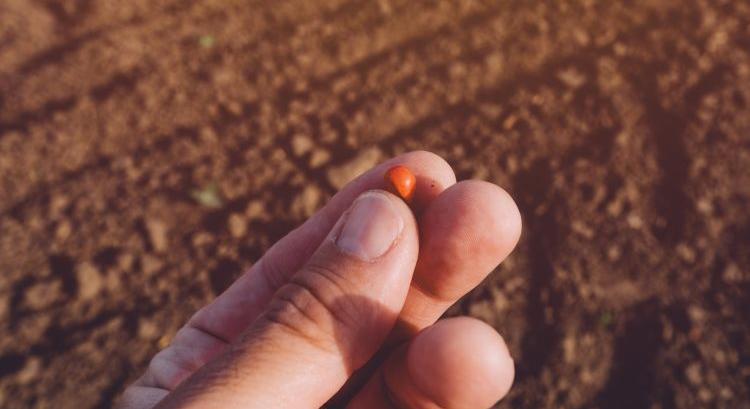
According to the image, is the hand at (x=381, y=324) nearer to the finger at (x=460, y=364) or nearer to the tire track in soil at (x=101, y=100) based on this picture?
the finger at (x=460, y=364)

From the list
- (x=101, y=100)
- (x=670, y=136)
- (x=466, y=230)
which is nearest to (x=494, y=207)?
(x=466, y=230)

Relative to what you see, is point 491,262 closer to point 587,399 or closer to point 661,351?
point 587,399

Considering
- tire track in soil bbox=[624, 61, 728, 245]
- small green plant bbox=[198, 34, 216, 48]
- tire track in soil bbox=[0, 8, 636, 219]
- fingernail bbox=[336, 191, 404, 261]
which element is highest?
small green plant bbox=[198, 34, 216, 48]

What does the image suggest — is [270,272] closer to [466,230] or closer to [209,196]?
[466,230]

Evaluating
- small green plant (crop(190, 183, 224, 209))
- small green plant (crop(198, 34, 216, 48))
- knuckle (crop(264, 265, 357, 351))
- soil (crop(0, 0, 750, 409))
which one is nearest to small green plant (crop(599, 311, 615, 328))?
soil (crop(0, 0, 750, 409))

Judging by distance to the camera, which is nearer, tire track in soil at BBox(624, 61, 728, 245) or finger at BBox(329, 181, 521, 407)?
finger at BBox(329, 181, 521, 407)

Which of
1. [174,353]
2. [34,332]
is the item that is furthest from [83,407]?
[174,353]

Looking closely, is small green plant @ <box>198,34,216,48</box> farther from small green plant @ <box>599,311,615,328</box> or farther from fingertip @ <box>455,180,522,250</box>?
Result: small green plant @ <box>599,311,615,328</box>
